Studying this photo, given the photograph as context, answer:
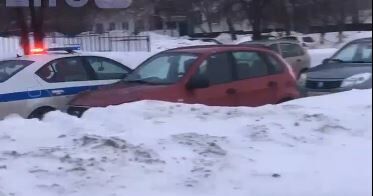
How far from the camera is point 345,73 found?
11594mm

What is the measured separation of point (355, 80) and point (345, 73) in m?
0.52

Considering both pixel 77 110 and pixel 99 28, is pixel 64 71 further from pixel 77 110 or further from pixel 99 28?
pixel 99 28

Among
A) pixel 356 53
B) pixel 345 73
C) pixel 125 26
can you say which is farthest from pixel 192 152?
pixel 125 26

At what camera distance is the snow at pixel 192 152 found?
5238 mm

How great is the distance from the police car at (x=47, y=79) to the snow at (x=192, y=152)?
8.11ft

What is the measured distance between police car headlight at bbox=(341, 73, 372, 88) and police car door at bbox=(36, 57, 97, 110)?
12.3ft

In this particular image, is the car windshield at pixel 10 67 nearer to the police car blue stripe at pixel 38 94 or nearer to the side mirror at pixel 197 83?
the police car blue stripe at pixel 38 94

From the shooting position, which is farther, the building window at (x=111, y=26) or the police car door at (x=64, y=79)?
the building window at (x=111, y=26)

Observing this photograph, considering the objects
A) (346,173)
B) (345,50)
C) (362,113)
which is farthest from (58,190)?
(345,50)

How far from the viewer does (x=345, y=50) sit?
1355cm

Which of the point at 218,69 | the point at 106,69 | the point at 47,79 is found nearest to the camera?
the point at 218,69

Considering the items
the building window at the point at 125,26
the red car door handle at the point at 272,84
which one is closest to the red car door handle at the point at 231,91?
the red car door handle at the point at 272,84

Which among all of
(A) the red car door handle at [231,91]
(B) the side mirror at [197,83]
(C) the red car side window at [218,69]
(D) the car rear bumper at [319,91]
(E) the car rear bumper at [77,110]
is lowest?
(D) the car rear bumper at [319,91]

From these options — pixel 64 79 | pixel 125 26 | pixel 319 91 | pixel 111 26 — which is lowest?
pixel 319 91
